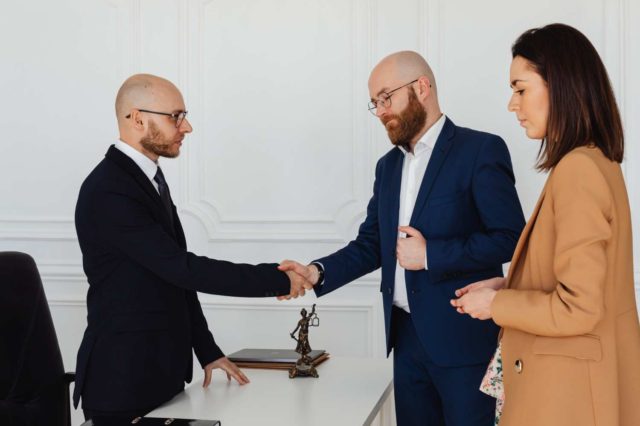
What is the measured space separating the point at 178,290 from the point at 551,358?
1.31m

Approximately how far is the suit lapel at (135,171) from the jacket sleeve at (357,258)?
703 millimetres

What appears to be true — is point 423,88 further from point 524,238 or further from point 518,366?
point 518,366

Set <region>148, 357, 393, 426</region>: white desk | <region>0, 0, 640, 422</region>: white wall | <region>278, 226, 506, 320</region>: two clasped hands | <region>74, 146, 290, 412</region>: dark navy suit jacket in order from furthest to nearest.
Answer: <region>0, 0, 640, 422</region>: white wall, <region>74, 146, 290, 412</region>: dark navy suit jacket, <region>148, 357, 393, 426</region>: white desk, <region>278, 226, 506, 320</region>: two clasped hands

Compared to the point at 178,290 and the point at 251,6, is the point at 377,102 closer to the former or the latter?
the point at 178,290

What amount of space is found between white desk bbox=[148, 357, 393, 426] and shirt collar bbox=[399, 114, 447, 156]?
0.79 metres

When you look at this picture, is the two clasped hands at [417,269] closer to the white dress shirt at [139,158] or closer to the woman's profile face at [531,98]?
the woman's profile face at [531,98]

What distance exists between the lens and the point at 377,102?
106 inches

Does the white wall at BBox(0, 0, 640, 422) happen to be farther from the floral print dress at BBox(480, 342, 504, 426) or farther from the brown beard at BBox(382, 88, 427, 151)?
the floral print dress at BBox(480, 342, 504, 426)

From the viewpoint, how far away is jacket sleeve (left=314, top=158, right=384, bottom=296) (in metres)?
2.84

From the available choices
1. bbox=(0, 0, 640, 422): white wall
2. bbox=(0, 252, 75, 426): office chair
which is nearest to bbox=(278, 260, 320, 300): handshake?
bbox=(0, 252, 75, 426): office chair

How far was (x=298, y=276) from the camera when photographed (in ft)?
8.93

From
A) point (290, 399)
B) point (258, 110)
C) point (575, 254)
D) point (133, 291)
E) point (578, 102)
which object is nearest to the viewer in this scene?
point (575, 254)

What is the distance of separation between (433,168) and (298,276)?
650 millimetres

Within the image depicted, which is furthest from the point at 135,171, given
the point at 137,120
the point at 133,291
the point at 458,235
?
the point at 458,235
